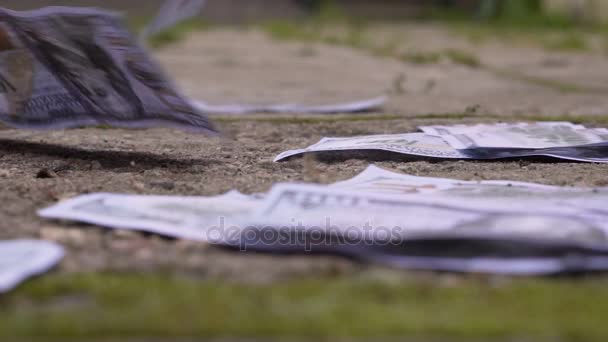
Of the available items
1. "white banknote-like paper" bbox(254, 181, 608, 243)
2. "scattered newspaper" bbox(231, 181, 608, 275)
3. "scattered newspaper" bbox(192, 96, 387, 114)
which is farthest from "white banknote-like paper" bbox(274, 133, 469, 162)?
"scattered newspaper" bbox(192, 96, 387, 114)

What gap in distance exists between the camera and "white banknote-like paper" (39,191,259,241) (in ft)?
4.79

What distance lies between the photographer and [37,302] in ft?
3.85

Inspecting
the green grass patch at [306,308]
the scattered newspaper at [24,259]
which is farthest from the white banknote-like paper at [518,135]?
the scattered newspaper at [24,259]

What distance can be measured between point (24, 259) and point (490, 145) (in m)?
1.36

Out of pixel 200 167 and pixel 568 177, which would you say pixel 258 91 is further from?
pixel 568 177

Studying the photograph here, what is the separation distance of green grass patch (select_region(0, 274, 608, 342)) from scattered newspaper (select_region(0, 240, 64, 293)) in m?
0.02

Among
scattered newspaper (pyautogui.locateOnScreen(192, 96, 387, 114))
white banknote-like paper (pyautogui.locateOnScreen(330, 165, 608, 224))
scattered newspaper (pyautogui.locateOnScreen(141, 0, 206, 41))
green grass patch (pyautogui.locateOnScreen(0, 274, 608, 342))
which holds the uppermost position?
scattered newspaper (pyautogui.locateOnScreen(141, 0, 206, 41))

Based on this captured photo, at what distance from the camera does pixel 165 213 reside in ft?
5.11

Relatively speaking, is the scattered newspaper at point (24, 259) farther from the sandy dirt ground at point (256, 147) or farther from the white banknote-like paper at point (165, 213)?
the white banknote-like paper at point (165, 213)

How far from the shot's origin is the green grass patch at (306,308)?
1.06 metres

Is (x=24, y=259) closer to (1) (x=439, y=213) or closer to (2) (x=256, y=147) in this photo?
(1) (x=439, y=213)

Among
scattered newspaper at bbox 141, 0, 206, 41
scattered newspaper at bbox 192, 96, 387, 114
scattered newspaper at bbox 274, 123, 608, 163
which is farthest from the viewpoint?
scattered newspaper at bbox 192, 96, 387, 114

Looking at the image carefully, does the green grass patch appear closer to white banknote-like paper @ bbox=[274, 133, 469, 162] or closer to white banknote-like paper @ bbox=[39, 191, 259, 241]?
white banknote-like paper @ bbox=[39, 191, 259, 241]

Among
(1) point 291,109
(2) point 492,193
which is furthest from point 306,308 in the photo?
(1) point 291,109
